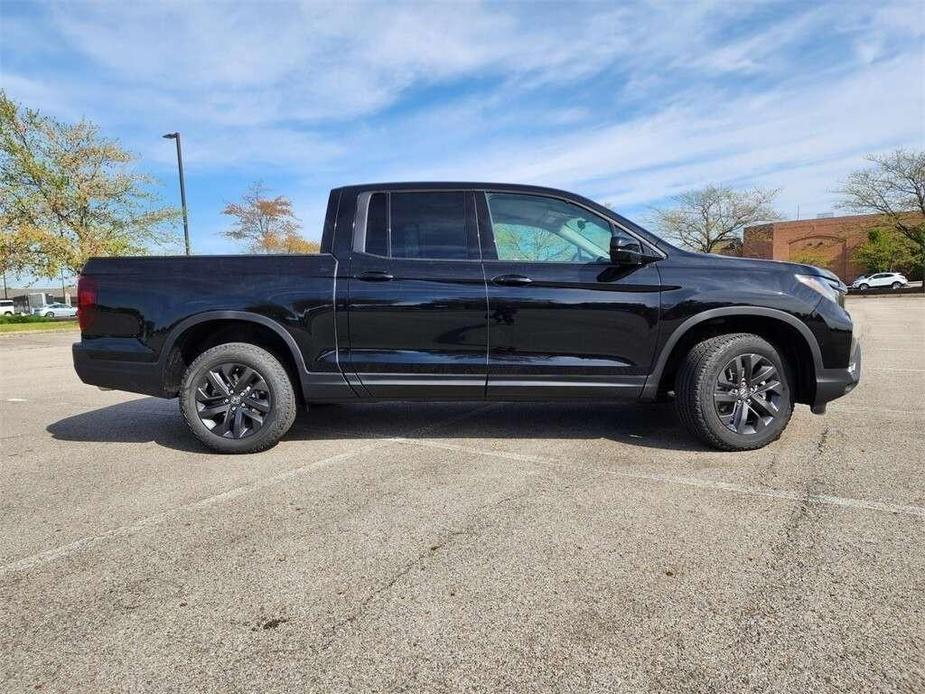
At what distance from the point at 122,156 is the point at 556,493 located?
29.9 m

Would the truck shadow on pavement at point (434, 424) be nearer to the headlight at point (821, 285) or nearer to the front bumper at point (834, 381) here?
the front bumper at point (834, 381)

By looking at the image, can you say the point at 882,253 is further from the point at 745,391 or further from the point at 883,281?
the point at 745,391

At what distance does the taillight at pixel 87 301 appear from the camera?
4160 millimetres

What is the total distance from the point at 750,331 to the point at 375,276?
2652 mm

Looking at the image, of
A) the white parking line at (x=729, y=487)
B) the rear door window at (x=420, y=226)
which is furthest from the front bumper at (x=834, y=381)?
the rear door window at (x=420, y=226)

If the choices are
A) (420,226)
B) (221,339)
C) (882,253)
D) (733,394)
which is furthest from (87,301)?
(882,253)

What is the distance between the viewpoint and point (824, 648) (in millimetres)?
1865

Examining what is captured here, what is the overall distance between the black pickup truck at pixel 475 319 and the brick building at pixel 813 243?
60997mm

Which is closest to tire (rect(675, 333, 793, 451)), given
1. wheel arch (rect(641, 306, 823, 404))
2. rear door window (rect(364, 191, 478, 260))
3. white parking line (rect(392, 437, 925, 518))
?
wheel arch (rect(641, 306, 823, 404))

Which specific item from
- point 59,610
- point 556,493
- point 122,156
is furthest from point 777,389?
point 122,156

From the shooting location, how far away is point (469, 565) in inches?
96.5

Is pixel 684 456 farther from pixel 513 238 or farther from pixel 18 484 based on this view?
pixel 18 484

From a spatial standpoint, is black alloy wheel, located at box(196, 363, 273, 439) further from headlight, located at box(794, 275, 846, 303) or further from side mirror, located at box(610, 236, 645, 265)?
headlight, located at box(794, 275, 846, 303)

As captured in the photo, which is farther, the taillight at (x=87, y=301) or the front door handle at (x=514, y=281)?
the taillight at (x=87, y=301)
